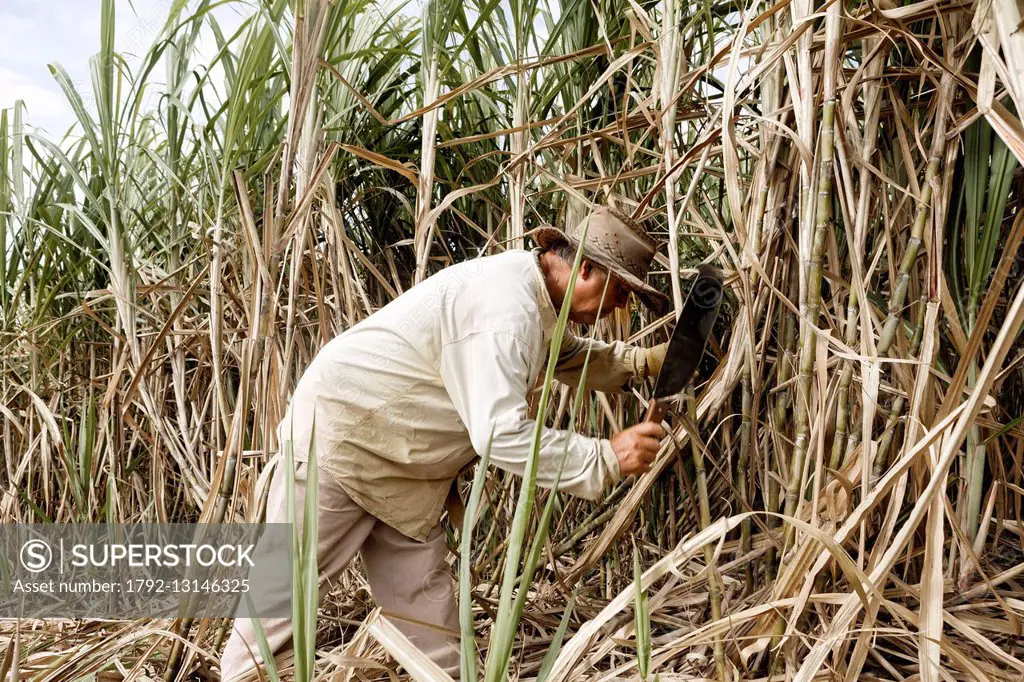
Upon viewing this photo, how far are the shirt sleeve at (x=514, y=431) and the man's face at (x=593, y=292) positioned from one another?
0.17 m

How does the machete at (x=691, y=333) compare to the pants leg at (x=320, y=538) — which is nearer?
the machete at (x=691, y=333)

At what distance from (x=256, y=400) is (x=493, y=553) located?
717mm

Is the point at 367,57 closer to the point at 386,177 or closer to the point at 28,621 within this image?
the point at 386,177

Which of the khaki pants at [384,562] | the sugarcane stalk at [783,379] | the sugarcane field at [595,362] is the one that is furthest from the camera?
the khaki pants at [384,562]

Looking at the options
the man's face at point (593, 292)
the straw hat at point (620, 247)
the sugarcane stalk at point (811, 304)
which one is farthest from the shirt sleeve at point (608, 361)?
the sugarcane stalk at point (811, 304)

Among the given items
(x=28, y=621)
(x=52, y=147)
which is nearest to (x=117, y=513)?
(x=28, y=621)

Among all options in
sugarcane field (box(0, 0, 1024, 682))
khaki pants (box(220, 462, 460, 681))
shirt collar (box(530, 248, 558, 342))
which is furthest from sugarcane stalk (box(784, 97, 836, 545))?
khaki pants (box(220, 462, 460, 681))

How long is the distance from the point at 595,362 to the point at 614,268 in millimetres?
309

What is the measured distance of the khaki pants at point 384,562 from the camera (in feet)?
5.41

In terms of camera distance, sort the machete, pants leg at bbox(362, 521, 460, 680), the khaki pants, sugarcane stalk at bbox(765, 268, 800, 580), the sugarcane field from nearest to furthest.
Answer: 1. the sugarcane field
2. the machete
3. sugarcane stalk at bbox(765, 268, 800, 580)
4. the khaki pants
5. pants leg at bbox(362, 521, 460, 680)

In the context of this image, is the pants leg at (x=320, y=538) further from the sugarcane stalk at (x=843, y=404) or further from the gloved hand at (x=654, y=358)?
the sugarcane stalk at (x=843, y=404)

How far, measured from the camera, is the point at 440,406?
163 cm

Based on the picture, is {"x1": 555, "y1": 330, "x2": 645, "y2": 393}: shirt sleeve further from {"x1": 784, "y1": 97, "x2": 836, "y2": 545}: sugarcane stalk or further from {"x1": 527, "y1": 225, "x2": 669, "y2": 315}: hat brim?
{"x1": 784, "y1": 97, "x2": 836, "y2": 545}: sugarcane stalk

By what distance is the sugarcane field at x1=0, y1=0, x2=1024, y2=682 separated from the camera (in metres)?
1.18
